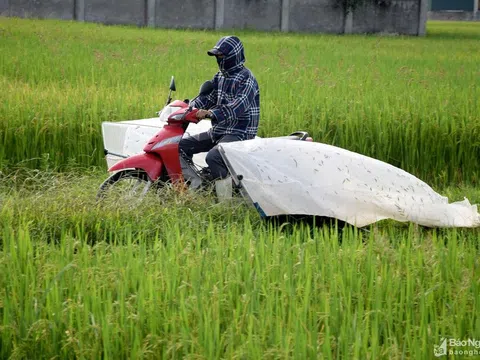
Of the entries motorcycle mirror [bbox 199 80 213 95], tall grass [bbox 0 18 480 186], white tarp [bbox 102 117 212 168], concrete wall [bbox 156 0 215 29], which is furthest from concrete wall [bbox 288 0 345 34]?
motorcycle mirror [bbox 199 80 213 95]

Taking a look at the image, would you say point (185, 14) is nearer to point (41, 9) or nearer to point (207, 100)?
point (41, 9)

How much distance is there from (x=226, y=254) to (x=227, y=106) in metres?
1.74

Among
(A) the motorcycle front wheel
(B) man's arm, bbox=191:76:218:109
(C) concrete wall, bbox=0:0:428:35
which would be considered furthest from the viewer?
(C) concrete wall, bbox=0:0:428:35

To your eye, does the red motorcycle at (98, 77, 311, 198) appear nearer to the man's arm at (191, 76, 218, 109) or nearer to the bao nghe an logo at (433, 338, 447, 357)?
the man's arm at (191, 76, 218, 109)

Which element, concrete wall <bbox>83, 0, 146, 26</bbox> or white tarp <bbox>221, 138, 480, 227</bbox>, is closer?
Answer: white tarp <bbox>221, 138, 480, 227</bbox>

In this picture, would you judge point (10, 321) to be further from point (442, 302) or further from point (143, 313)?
point (442, 302)

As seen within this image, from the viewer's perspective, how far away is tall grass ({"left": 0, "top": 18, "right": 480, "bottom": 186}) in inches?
313

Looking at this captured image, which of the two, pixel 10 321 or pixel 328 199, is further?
pixel 328 199

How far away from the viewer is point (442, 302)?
3.81 m

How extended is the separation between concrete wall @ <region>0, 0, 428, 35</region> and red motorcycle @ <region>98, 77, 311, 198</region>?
17942 mm

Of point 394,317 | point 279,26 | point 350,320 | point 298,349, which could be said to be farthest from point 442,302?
point 279,26

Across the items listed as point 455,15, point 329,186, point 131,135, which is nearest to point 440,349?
point 329,186

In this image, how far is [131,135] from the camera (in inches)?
244

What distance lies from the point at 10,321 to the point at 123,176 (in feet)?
8.01
